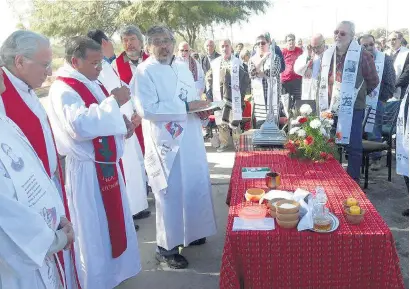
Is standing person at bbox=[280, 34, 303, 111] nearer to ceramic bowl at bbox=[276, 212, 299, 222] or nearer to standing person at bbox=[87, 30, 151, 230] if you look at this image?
standing person at bbox=[87, 30, 151, 230]

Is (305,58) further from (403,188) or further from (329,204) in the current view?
(329,204)

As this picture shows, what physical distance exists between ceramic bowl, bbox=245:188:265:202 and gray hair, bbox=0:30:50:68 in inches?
60.1

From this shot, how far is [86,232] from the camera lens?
9.00 ft

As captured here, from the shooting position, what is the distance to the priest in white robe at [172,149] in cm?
311

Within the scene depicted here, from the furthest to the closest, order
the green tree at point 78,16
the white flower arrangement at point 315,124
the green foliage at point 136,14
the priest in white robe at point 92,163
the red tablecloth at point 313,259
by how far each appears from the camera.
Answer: the green tree at point 78,16, the green foliage at point 136,14, the white flower arrangement at point 315,124, the priest in white robe at point 92,163, the red tablecloth at point 313,259

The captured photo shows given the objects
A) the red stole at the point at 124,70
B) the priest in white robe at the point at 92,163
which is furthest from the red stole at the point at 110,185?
the red stole at the point at 124,70

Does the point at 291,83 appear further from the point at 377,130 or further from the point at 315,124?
the point at 315,124

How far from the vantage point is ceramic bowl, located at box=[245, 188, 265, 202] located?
103 inches

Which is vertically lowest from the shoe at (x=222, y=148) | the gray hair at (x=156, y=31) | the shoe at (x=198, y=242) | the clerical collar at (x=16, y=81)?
the shoe at (x=198, y=242)

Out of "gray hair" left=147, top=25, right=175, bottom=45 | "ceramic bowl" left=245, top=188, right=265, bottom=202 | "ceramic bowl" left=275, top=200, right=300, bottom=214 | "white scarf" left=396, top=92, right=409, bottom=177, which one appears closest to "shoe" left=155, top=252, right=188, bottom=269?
"ceramic bowl" left=245, top=188, right=265, bottom=202

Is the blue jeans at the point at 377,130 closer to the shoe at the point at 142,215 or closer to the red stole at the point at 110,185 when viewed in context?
the shoe at the point at 142,215

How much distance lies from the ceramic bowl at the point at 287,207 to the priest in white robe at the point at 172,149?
112 cm

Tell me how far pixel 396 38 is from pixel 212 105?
233 inches

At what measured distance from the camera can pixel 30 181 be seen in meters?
1.60
